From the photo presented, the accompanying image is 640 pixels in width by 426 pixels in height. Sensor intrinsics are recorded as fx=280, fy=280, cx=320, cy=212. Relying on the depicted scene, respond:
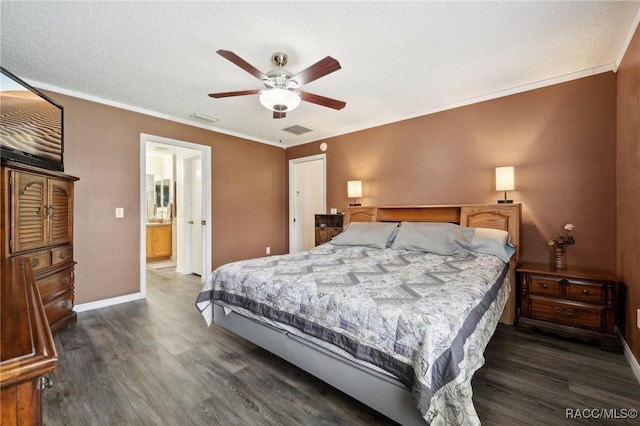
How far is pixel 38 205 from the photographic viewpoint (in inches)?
94.3

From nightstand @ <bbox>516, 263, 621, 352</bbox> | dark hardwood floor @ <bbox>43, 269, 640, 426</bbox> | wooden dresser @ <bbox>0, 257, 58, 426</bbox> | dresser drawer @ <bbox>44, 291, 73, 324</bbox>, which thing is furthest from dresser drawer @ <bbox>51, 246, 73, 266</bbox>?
nightstand @ <bbox>516, 263, 621, 352</bbox>

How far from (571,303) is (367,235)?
2.01 metres

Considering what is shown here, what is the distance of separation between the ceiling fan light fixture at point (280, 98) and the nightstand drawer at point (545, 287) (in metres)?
2.80

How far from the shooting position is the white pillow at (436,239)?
115 inches

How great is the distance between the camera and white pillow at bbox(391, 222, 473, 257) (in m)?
2.92

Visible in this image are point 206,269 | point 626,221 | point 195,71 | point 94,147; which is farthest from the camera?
point 206,269

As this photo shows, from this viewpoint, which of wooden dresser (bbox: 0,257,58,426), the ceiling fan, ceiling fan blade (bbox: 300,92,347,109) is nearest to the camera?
wooden dresser (bbox: 0,257,58,426)

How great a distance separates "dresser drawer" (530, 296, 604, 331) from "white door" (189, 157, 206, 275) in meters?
4.62

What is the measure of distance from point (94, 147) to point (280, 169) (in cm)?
300

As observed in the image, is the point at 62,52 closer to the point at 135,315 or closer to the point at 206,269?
the point at 135,315

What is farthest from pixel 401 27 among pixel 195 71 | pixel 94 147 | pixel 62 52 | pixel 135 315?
pixel 135 315

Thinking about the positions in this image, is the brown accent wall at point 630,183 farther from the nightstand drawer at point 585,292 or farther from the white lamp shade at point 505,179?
the white lamp shade at point 505,179

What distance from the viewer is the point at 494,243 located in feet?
9.20

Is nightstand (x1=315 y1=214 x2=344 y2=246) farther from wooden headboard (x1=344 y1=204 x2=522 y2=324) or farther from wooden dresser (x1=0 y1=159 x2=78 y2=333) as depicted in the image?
wooden dresser (x1=0 y1=159 x2=78 y2=333)
